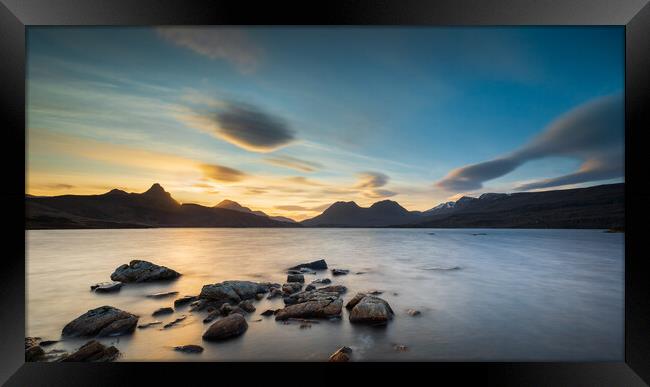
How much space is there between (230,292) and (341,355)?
2849 millimetres

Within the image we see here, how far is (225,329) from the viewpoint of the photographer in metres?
3.68

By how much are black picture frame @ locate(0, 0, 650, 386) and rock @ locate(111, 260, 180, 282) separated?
5.73 meters

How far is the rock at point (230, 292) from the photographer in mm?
5008

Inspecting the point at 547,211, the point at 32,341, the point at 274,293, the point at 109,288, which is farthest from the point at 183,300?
the point at 547,211

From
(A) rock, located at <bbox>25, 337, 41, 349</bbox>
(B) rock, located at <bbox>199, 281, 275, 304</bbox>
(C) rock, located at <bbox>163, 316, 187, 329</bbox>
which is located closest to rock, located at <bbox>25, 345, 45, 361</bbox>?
(A) rock, located at <bbox>25, 337, 41, 349</bbox>

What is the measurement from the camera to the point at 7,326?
6.77 ft

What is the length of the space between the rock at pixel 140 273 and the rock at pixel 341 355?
647cm

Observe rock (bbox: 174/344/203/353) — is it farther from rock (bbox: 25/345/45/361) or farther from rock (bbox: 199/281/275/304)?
rock (bbox: 25/345/45/361)

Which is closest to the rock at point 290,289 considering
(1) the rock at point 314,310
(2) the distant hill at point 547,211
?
(1) the rock at point 314,310

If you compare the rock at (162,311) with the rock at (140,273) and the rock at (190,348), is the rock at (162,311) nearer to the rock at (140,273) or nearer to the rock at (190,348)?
the rock at (190,348)

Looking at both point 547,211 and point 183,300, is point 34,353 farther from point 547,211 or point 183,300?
point 547,211

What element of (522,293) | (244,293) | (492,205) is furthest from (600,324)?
(492,205)

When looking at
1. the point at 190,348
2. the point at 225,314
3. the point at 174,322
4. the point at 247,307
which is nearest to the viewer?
the point at 190,348

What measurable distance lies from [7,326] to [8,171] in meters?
1.26
